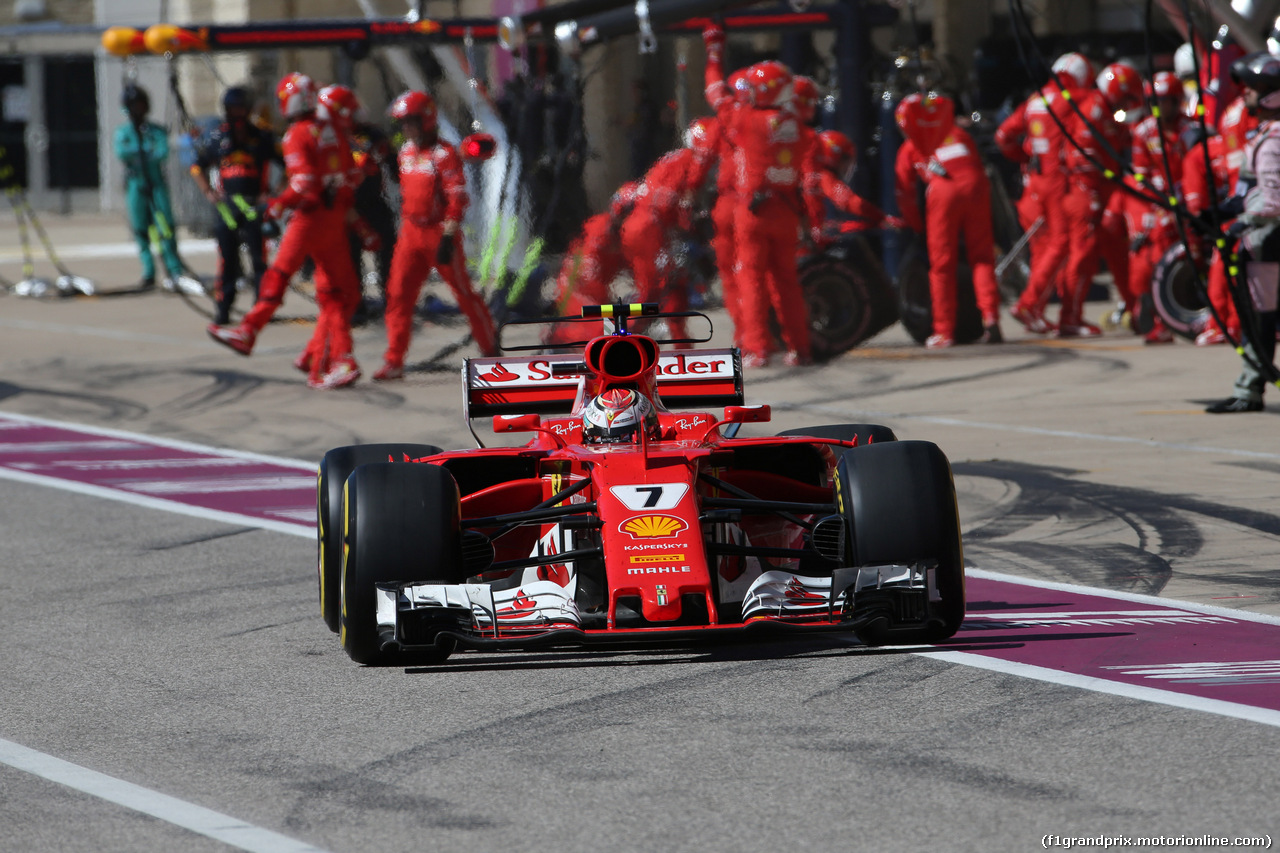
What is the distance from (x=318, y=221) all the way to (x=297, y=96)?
858 mm

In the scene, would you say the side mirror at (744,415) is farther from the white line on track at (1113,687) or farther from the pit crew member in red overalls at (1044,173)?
the pit crew member in red overalls at (1044,173)

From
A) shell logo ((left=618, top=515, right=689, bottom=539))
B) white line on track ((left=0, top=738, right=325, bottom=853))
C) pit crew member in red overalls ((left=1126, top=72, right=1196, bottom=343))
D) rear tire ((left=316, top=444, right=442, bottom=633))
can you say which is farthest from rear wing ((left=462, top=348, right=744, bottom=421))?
pit crew member in red overalls ((left=1126, top=72, right=1196, bottom=343))

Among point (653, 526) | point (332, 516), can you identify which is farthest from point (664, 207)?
point (653, 526)

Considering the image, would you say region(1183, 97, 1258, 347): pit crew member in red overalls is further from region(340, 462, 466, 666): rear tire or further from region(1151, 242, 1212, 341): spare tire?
region(340, 462, 466, 666): rear tire

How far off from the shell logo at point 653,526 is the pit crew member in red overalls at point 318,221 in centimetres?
796

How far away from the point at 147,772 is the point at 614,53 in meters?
11.3

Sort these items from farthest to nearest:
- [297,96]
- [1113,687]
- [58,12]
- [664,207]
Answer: [58,12]
[664,207]
[297,96]
[1113,687]

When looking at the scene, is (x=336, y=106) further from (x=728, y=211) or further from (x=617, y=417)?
(x=617, y=417)

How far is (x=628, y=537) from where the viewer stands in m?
5.58

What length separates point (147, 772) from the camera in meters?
4.69

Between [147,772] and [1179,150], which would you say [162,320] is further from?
[147,772]

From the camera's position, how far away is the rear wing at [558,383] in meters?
7.12

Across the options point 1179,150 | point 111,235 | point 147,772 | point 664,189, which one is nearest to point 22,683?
point 147,772

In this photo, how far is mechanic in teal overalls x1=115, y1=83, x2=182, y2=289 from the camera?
1895 cm
